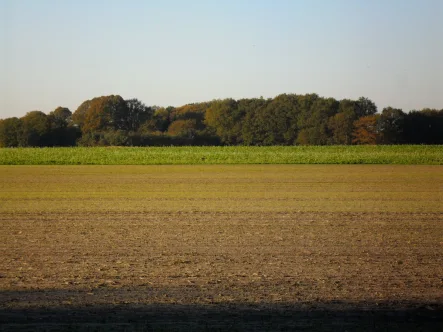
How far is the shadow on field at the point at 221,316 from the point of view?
8469mm

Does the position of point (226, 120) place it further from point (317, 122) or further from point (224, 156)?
point (224, 156)

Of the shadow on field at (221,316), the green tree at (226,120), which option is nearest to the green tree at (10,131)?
the green tree at (226,120)

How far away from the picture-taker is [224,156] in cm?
5822

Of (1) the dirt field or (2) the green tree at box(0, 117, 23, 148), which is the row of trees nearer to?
(2) the green tree at box(0, 117, 23, 148)

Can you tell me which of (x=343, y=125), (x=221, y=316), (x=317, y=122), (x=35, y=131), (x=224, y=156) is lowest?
(x=221, y=316)

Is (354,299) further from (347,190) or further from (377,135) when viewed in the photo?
(377,135)

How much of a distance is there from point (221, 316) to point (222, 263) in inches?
142

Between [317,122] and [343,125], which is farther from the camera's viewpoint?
[317,122]

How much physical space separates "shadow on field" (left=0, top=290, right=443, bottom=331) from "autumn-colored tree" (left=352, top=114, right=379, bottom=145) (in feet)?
255

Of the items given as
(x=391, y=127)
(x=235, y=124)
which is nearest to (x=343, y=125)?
(x=391, y=127)

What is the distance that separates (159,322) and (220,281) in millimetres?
2524

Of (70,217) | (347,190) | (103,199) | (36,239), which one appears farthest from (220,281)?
(347,190)

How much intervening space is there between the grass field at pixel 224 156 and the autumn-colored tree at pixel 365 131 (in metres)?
21.8

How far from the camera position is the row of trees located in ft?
265
